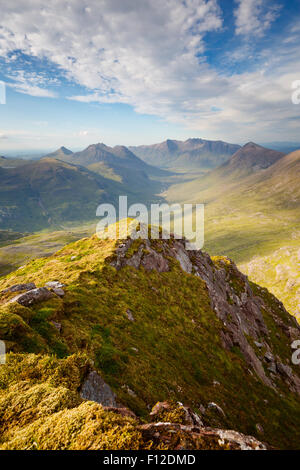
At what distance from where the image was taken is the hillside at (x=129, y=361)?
708 cm

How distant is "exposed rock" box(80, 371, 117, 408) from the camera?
10867mm

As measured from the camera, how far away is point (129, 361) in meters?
16.5

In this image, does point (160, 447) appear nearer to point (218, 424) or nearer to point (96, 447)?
point (96, 447)

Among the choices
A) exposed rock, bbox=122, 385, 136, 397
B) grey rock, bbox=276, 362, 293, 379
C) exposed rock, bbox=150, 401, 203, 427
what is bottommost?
grey rock, bbox=276, 362, 293, 379

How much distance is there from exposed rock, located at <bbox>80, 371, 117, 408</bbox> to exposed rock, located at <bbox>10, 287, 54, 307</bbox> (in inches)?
328

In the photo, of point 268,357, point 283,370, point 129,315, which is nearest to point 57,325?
point 129,315

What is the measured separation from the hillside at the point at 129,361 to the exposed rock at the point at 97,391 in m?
0.07

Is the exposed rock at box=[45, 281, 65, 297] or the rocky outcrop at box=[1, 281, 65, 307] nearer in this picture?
the rocky outcrop at box=[1, 281, 65, 307]

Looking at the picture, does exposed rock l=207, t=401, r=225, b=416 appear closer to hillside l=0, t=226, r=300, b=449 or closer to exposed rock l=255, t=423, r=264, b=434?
hillside l=0, t=226, r=300, b=449

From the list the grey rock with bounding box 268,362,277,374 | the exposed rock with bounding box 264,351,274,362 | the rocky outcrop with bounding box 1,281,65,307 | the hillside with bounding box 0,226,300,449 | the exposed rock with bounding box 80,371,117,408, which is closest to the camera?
the hillside with bounding box 0,226,300,449

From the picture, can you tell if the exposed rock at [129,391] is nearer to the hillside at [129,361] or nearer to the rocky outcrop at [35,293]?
the hillside at [129,361]

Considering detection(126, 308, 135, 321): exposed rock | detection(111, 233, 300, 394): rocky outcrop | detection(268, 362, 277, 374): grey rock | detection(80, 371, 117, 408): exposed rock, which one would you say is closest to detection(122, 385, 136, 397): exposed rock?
detection(80, 371, 117, 408): exposed rock

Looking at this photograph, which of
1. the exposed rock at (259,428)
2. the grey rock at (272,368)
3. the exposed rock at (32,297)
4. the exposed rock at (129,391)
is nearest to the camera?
the exposed rock at (129,391)

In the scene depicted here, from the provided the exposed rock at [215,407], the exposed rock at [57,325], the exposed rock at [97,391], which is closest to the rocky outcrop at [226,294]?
the exposed rock at [215,407]
